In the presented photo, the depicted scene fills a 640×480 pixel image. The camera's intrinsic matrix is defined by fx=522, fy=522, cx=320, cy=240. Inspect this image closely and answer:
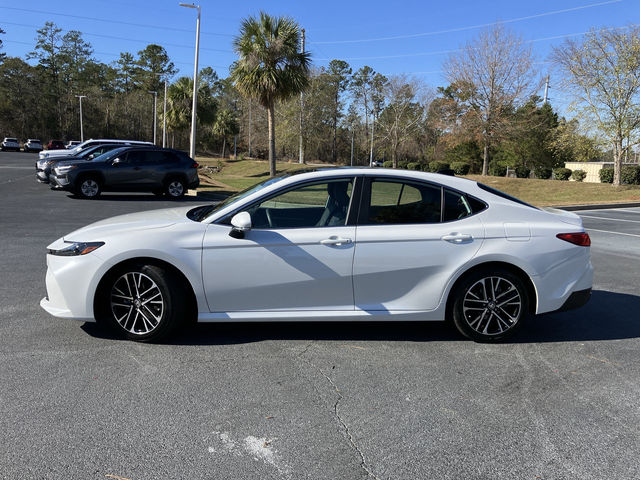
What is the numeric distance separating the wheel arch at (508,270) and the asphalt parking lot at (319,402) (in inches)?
14.4

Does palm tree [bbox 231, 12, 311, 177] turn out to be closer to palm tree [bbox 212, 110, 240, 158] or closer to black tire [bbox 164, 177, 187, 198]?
black tire [bbox 164, 177, 187, 198]

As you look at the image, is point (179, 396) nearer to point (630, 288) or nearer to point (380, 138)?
point (630, 288)

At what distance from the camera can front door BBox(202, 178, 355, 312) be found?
14.1ft

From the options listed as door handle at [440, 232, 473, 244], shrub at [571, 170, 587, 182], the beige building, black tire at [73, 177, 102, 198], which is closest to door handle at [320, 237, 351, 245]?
door handle at [440, 232, 473, 244]

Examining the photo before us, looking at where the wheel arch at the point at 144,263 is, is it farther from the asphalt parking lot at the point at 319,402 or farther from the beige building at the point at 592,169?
the beige building at the point at 592,169

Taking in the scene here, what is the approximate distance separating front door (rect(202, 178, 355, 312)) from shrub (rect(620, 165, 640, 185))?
29505 millimetres

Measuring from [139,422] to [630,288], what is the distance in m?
6.42

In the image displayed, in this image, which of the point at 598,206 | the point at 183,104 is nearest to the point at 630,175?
the point at 598,206

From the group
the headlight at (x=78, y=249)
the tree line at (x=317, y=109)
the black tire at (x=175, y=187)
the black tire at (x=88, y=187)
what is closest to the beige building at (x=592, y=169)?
the tree line at (x=317, y=109)

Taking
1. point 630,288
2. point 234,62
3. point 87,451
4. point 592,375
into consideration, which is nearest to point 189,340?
point 87,451

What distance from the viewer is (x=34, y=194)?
16.7 meters

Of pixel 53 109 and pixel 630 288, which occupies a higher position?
pixel 53 109

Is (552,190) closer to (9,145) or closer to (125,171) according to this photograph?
(125,171)

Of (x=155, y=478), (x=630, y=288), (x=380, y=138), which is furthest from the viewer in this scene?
(x=380, y=138)
